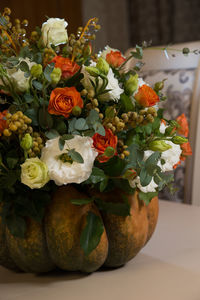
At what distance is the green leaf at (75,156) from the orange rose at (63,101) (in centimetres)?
5

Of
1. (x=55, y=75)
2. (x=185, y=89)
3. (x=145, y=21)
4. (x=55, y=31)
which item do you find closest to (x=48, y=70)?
(x=55, y=75)

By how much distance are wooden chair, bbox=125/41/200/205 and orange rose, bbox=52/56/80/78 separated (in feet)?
2.80

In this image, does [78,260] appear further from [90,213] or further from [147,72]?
[147,72]

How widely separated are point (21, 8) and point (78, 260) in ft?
9.94

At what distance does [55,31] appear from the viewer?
0.67m

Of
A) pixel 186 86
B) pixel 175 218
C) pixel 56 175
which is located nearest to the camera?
pixel 56 175

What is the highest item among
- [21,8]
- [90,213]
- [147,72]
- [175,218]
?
[21,8]

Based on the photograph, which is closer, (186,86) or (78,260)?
(78,260)

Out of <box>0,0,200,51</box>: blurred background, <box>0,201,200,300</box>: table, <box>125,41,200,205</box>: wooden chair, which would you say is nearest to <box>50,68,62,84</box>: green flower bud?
<box>0,201,200,300</box>: table

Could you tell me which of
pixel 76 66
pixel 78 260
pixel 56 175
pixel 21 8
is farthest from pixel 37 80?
pixel 21 8

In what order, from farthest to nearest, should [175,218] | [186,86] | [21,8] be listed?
[21,8] → [186,86] → [175,218]

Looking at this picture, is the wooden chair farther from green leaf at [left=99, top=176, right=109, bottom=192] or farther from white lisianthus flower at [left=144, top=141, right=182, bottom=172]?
green leaf at [left=99, top=176, right=109, bottom=192]

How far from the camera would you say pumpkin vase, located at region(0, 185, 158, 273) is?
0.60 m

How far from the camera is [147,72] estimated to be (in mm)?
1582
